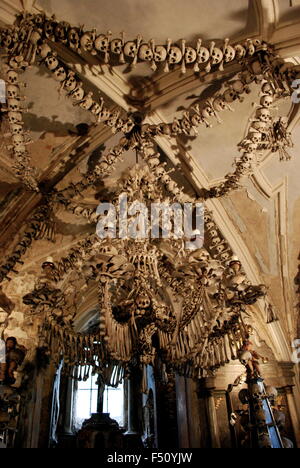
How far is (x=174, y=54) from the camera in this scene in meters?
2.22

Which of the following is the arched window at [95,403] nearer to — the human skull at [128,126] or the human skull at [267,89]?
the human skull at [128,126]

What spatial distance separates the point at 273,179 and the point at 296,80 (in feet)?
5.94

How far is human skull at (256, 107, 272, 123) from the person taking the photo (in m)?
2.48

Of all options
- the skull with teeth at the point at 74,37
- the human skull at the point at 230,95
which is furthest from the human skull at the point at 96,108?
the human skull at the point at 230,95

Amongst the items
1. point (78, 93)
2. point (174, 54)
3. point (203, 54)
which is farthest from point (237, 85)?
point (78, 93)

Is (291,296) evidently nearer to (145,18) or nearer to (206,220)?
(206,220)

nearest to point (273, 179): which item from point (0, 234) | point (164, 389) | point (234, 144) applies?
point (234, 144)

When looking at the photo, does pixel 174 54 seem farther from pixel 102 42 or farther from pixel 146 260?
pixel 146 260

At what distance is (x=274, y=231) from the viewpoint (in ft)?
14.7

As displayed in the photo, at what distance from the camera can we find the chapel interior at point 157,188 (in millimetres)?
2406

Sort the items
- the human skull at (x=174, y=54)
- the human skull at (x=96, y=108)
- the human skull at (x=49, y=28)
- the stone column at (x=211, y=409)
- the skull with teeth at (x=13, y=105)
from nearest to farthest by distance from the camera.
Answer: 1. the human skull at (x=49, y=28)
2. the human skull at (x=174, y=54)
3. the skull with teeth at (x=13, y=105)
4. the human skull at (x=96, y=108)
5. the stone column at (x=211, y=409)

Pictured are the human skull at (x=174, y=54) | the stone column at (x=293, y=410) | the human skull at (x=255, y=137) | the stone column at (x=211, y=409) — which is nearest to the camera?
the human skull at (x=174, y=54)

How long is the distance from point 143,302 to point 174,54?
172 cm

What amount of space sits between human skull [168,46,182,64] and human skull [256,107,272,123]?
693 millimetres
